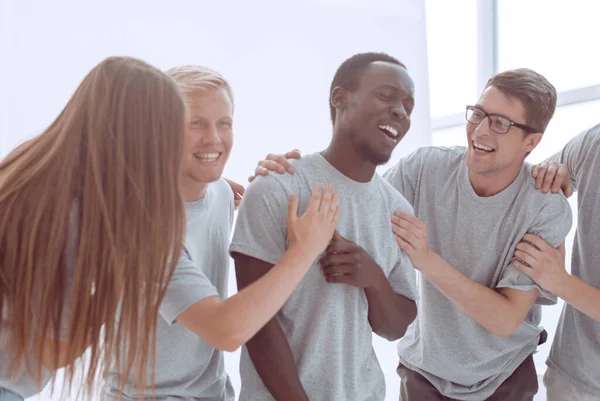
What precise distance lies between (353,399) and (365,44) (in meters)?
2.00

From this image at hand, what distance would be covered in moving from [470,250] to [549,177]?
0.98 ft

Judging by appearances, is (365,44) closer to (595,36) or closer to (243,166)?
(243,166)

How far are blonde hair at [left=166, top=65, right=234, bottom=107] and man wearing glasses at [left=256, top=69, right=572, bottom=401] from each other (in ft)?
2.29

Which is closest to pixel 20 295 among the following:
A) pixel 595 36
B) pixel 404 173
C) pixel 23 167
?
pixel 23 167

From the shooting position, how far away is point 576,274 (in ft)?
6.52

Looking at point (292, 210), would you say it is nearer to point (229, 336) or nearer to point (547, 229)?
point (229, 336)

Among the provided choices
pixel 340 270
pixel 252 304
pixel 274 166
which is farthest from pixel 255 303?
pixel 274 166

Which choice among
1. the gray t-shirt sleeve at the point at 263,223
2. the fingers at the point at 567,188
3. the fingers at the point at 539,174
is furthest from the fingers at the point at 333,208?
the fingers at the point at 567,188

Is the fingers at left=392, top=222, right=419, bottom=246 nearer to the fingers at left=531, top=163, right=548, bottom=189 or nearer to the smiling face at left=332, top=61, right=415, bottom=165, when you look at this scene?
the smiling face at left=332, top=61, right=415, bottom=165

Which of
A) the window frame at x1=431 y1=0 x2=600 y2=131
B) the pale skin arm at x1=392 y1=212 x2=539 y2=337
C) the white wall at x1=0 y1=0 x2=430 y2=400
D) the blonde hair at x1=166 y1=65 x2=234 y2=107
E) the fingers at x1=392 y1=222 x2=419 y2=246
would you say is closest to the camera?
the blonde hair at x1=166 y1=65 x2=234 y2=107

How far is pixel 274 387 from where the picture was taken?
1.40 meters

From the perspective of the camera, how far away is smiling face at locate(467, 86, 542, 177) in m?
1.85

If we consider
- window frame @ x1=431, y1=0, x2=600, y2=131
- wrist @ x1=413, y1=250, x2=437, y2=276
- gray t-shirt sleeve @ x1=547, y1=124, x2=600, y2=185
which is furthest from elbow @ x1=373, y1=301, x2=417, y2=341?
window frame @ x1=431, y1=0, x2=600, y2=131

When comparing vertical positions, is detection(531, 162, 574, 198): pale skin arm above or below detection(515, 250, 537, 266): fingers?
above
